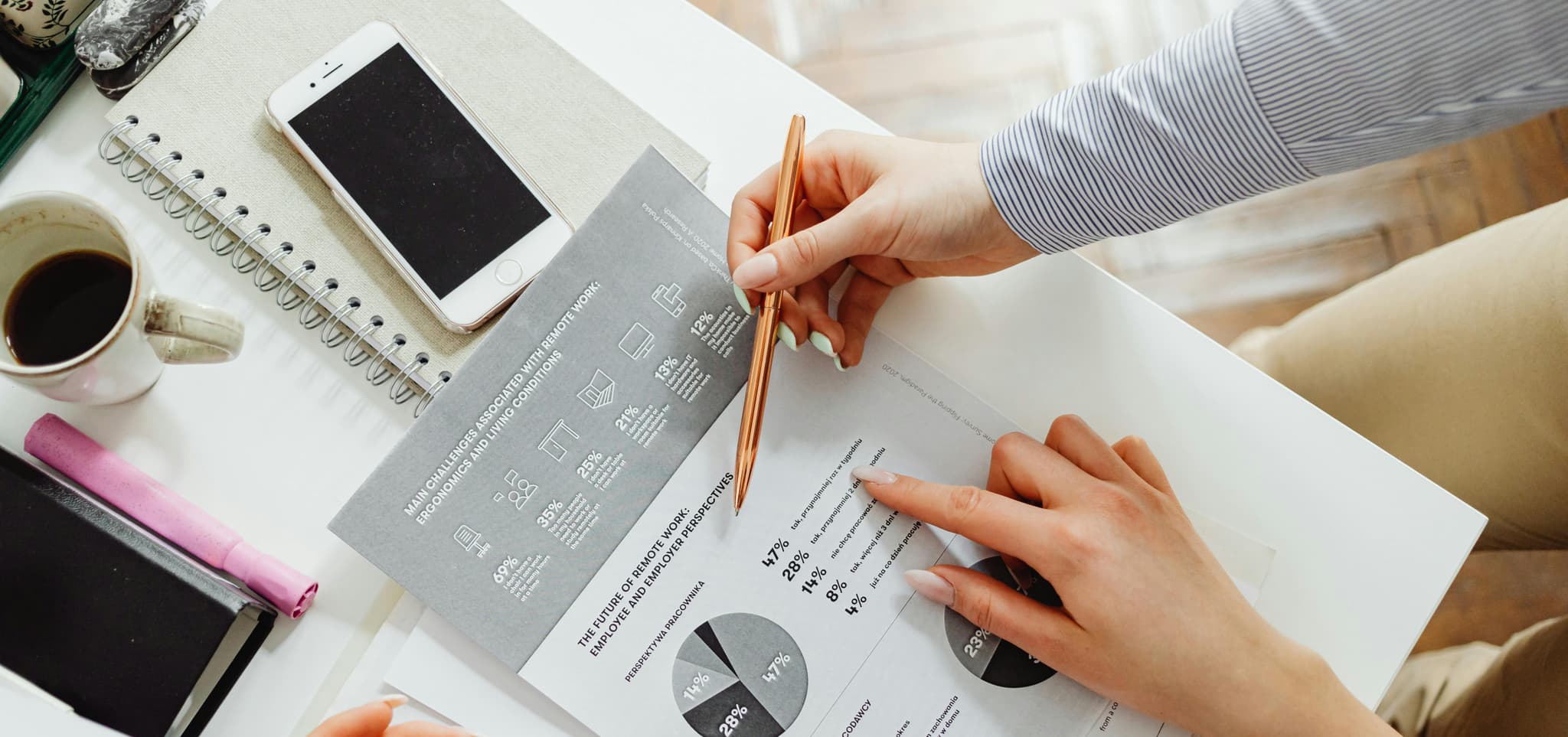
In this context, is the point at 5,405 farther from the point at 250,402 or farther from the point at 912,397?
the point at 912,397

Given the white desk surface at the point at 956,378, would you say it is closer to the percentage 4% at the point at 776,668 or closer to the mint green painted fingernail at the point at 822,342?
the mint green painted fingernail at the point at 822,342

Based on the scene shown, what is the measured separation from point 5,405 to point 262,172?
0.22m

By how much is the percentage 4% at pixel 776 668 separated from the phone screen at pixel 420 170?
31 cm

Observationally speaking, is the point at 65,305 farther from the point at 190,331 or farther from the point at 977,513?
the point at 977,513

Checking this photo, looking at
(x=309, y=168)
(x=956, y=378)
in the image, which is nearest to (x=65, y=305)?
(x=309, y=168)

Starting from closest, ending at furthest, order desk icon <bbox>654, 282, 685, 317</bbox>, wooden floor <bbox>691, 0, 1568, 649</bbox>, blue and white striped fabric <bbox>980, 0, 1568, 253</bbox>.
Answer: blue and white striped fabric <bbox>980, 0, 1568, 253</bbox> < desk icon <bbox>654, 282, 685, 317</bbox> < wooden floor <bbox>691, 0, 1568, 649</bbox>

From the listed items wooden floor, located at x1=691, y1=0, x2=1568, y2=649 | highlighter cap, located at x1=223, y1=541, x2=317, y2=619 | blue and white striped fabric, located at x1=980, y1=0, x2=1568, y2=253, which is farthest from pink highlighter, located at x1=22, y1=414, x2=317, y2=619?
wooden floor, located at x1=691, y1=0, x2=1568, y2=649

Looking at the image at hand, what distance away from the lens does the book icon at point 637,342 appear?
0.56 meters

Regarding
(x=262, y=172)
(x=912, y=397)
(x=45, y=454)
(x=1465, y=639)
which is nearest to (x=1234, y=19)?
(x=912, y=397)

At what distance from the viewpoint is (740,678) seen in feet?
1.74

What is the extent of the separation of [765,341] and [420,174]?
0.25m

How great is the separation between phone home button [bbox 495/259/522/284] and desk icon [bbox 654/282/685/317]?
90 mm

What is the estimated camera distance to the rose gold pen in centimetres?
53

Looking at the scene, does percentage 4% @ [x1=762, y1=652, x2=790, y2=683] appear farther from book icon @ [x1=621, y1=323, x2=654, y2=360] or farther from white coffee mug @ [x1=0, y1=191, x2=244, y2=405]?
white coffee mug @ [x1=0, y1=191, x2=244, y2=405]
